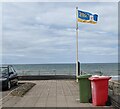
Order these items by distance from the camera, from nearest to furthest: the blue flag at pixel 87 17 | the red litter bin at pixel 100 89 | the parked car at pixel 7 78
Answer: the red litter bin at pixel 100 89
the parked car at pixel 7 78
the blue flag at pixel 87 17

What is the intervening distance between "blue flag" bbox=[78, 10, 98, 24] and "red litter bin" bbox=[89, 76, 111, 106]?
39.6 feet

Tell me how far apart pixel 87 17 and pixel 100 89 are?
12.8 m

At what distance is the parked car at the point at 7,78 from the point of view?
1843 centimetres

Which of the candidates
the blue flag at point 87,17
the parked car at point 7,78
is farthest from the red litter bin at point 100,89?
the blue flag at point 87,17

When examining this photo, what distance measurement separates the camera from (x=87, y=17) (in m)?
23.5

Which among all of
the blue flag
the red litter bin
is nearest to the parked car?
the blue flag

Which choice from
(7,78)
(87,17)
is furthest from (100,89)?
(87,17)

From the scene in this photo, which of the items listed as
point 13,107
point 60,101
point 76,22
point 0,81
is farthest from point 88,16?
point 13,107

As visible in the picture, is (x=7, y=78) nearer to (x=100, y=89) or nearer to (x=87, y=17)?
(x=87, y=17)

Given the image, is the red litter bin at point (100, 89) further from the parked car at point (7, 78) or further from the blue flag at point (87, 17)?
the blue flag at point (87, 17)

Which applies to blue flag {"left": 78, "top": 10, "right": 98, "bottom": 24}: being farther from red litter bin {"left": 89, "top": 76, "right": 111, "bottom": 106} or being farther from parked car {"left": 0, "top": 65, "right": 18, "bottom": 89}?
red litter bin {"left": 89, "top": 76, "right": 111, "bottom": 106}

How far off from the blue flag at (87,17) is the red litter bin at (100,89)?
A: 12.1 metres

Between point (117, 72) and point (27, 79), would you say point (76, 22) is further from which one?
point (117, 72)

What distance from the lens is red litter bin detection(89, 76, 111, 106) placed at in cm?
1130
